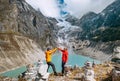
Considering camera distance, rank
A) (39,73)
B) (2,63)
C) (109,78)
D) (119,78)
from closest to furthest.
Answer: (39,73) → (119,78) → (109,78) → (2,63)

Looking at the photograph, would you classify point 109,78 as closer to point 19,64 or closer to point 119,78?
point 119,78

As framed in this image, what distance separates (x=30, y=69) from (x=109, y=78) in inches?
Answer: 286

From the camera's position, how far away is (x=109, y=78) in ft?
91.0

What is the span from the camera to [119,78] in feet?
81.1

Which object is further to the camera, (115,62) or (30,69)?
(115,62)

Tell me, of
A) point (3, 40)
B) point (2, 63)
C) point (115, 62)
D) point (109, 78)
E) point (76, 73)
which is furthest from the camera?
point (3, 40)

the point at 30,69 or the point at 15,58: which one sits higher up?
the point at 30,69

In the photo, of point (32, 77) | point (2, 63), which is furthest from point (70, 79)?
point (2, 63)

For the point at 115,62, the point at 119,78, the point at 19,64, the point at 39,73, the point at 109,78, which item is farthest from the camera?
the point at 19,64

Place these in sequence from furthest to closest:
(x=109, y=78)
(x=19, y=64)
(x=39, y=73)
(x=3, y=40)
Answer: (x=3, y=40), (x=19, y=64), (x=109, y=78), (x=39, y=73)

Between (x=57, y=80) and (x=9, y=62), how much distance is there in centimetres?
14270

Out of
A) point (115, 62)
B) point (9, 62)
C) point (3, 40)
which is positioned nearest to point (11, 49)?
point (3, 40)

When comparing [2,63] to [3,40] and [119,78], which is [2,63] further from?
[119,78]

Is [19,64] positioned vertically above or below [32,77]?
below
